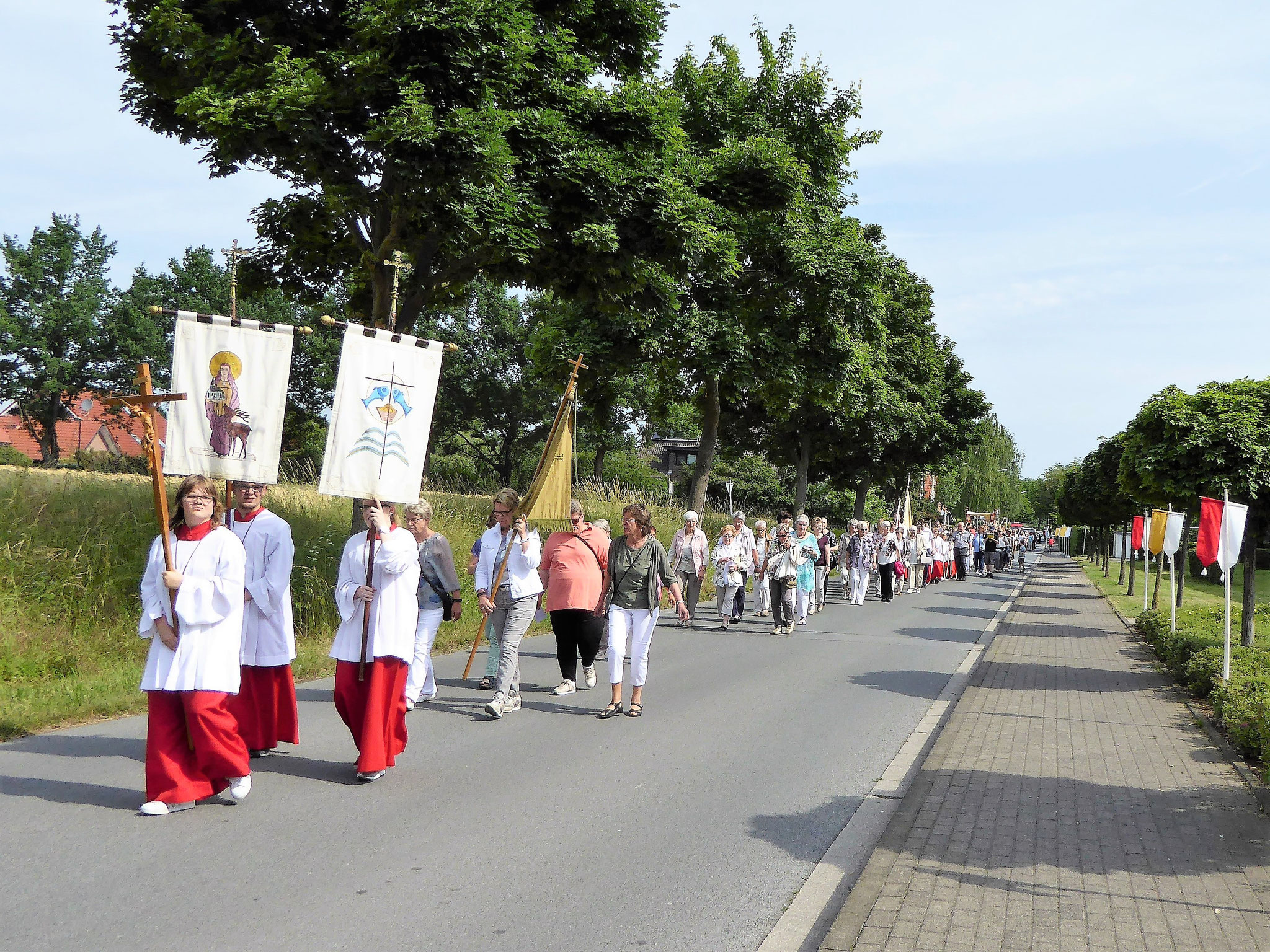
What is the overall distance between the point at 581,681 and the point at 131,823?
19.9 feet

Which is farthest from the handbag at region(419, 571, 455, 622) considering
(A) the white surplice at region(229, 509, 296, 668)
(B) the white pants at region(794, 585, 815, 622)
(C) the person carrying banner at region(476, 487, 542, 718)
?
(B) the white pants at region(794, 585, 815, 622)

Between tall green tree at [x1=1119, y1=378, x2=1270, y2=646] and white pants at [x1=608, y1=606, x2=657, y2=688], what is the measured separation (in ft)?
22.7

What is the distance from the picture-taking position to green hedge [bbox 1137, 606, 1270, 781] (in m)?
8.38

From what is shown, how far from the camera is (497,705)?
9078 mm

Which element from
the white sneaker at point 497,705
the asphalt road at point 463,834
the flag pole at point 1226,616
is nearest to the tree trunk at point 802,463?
the flag pole at point 1226,616

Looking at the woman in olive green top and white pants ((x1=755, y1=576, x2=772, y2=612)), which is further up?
the woman in olive green top

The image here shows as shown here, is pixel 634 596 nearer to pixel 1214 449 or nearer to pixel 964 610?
pixel 1214 449

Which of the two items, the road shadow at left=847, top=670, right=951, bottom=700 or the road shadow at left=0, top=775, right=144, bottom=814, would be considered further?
the road shadow at left=847, top=670, right=951, bottom=700

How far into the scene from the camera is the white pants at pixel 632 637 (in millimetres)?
9547

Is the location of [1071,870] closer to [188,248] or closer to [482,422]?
[482,422]

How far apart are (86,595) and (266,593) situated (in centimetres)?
492

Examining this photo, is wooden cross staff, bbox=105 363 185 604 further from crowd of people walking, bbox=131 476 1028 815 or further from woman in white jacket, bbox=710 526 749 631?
woman in white jacket, bbox=710 526 749 631

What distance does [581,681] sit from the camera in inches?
451

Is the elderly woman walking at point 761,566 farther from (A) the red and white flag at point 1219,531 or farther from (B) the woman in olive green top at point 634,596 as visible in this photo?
(B) the woman in olive green top at point 634,596
